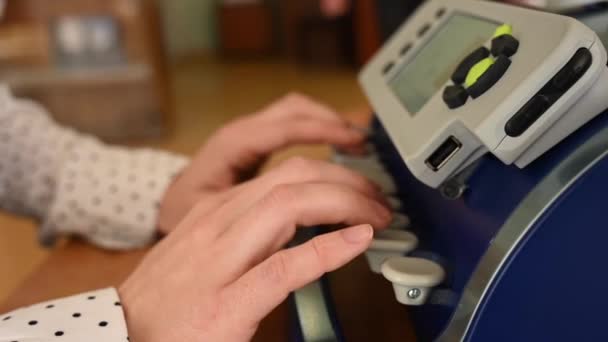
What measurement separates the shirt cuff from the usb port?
332mm

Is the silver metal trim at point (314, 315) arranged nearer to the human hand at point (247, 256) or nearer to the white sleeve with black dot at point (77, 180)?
the human hand at point (247, 256)

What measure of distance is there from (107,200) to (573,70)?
1.50ft

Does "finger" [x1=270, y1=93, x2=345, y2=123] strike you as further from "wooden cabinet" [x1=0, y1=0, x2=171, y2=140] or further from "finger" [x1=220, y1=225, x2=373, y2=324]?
"wooden cabinet" [x1=0, y1=0, x2=171, y2=140]

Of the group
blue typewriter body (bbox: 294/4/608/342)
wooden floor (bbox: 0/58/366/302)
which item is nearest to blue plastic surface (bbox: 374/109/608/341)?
blue typewriter body (bbox: 294/4/608/342)

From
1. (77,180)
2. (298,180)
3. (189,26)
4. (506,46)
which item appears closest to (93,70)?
(77,180)

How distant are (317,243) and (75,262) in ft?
1.06

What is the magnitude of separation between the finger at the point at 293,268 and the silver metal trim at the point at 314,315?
0.6 inches

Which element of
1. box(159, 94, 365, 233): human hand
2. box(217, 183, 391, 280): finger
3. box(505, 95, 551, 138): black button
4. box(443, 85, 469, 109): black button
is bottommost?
box(159, 94, 365, 233): human hand

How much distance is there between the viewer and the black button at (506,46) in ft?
1.05

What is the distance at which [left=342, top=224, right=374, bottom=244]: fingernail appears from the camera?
1.06 ft

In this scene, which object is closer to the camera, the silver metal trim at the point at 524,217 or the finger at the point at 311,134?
the silver metal trim at the point at 524,217

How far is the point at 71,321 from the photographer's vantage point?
1.22 ft

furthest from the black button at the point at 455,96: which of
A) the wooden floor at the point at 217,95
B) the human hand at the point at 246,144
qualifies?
the wooden floor at the point at 217,95

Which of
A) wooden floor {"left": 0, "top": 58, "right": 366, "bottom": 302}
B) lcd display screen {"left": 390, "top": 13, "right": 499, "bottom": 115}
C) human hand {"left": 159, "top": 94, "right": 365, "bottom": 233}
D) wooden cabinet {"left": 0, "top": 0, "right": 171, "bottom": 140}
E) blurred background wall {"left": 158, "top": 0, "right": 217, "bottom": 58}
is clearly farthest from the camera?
blurred background wall {"left": 158, "top": 0, "right": 217, "bottom": 58}
